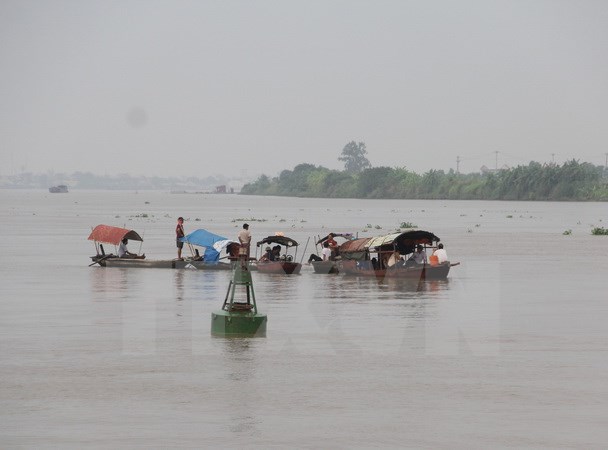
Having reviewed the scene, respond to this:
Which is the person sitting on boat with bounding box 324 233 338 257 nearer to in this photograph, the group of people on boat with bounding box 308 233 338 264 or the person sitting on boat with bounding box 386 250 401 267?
the group of people on boat with bounding box 308 233 338 264

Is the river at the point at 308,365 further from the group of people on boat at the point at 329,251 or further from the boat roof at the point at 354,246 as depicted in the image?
the group of people on boat at the point at 329,251

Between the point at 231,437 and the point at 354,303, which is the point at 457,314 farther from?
the point at 231,437

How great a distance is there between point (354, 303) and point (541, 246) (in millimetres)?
39894

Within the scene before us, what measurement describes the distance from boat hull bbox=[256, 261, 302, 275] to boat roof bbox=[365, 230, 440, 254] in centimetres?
306

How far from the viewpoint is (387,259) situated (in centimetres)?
4731

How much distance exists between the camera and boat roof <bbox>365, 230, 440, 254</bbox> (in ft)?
153

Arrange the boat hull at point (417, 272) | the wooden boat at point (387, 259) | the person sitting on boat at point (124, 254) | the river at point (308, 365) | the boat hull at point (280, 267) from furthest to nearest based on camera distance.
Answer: the person sitting on boat at point (124, 254) → the boat hull at point (280, 267) → the wooden boat at point (387, 259) → the boat hull at point (417, 272) → the river at point (308, 365)

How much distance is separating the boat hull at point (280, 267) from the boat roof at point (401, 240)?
121 inches

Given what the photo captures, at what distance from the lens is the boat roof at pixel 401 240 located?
153ft

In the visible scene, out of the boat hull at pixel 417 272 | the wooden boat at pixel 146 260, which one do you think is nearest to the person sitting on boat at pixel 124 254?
the wooden boat at pixel 146 260

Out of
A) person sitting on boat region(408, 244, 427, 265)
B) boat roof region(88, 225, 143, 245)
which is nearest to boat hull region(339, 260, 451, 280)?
person sitting on boat region(408, 244, 427, 265)

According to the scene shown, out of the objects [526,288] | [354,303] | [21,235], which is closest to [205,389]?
[354,303]

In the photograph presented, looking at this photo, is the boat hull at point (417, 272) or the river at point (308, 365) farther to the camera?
the boat hull at point (417, 272)

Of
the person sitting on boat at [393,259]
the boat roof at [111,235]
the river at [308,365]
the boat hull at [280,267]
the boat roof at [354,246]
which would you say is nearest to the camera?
the river at [308,365]
